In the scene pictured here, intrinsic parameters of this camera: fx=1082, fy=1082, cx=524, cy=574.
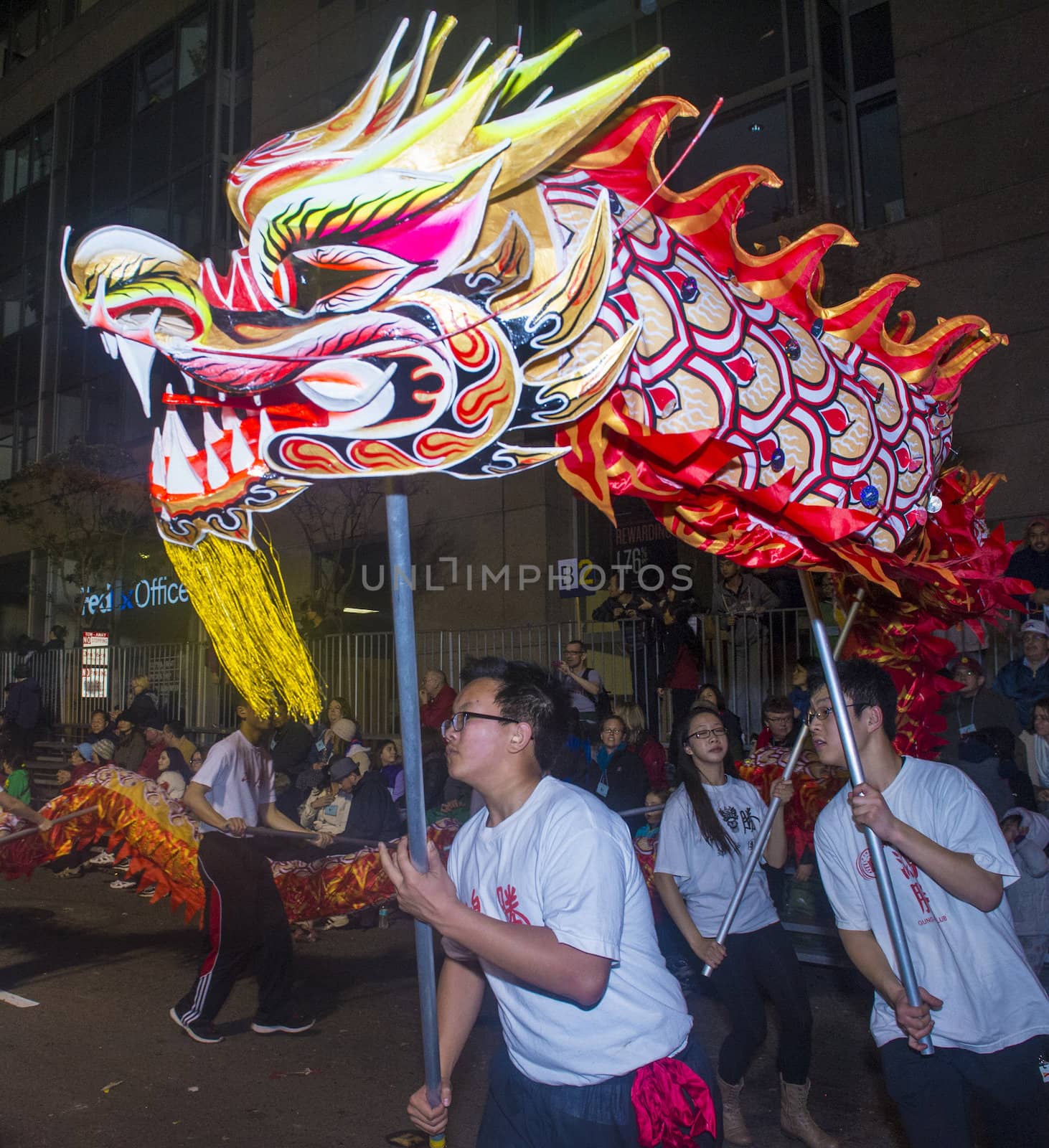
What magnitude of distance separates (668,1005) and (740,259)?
2.02 metres

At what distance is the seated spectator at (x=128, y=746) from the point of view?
36.7 feet

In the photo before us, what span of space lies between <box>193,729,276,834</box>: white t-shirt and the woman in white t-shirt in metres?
2.43

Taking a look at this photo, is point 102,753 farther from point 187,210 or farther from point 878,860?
point 187,210

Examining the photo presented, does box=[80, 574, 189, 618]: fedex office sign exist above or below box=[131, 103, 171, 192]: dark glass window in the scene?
below

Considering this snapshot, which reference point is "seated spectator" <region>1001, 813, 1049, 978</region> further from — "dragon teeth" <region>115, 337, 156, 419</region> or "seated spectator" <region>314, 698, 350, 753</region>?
"seated spectator" <region>314, 698, 350, 753</region>

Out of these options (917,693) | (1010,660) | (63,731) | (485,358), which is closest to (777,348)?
(485,358)

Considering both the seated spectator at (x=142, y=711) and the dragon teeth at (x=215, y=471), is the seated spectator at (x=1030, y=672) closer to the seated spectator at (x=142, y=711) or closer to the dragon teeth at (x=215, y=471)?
the dragon teeth at (x=215, y=471)

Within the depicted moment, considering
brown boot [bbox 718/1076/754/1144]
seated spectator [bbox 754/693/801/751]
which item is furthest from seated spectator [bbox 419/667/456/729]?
brown boot [bbox 718/1076/754/1144]

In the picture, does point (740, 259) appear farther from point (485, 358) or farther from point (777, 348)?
point (485, 358)

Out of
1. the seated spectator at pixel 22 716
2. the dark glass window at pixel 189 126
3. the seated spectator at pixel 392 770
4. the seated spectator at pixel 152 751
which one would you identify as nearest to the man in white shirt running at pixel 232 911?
the seated spectator at pixel 392 770

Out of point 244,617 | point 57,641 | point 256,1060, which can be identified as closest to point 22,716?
point 57,641

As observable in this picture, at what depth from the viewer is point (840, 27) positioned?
481 inches

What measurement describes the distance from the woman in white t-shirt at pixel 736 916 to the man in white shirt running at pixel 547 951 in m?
1.66

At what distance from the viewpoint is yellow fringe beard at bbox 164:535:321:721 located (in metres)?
2.70
